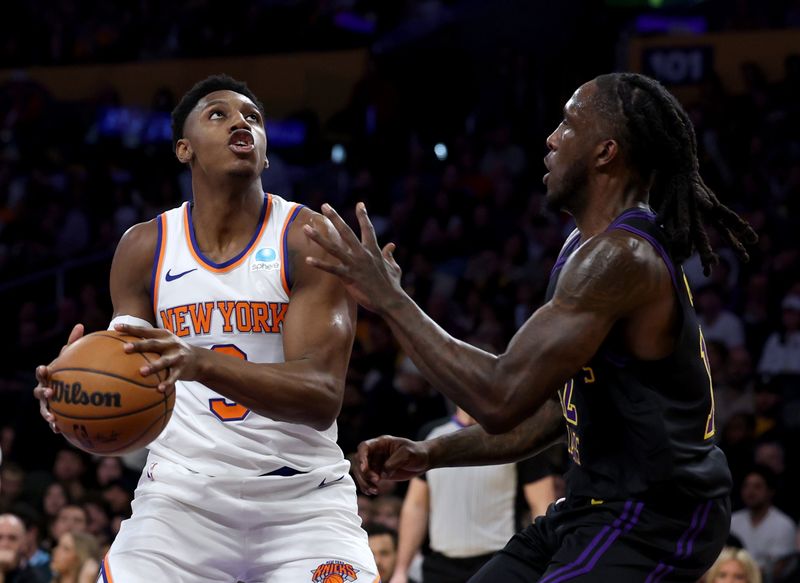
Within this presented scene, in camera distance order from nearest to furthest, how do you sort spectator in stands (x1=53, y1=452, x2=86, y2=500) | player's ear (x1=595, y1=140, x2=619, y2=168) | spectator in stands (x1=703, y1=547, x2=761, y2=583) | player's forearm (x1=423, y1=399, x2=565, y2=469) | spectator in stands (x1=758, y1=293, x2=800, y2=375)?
player's ear (x1=595, y1=140, x2=619, y2=168) < player's forearm (x1=423, y1=399, x2=565, y2=469) < spectator in stands (x1=703, y1=547, x2=761, y2=583) < spectator in stands (x1=758, y1=293, x2=800, y2=375) < spectator in stands (x1=53, y1=452, x2=86, y2=500)

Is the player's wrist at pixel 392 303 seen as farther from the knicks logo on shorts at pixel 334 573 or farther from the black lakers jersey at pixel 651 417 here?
the knicks logo on shorts at pixel 334 573

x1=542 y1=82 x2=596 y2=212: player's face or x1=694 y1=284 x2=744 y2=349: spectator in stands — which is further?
x1=694 y1=284 x2=744 y2=349: spectator in stands

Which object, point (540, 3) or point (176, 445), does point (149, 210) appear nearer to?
point (540, 3)

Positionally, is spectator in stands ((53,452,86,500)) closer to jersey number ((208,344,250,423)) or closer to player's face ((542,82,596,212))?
jersey number ((208,344,250,423))

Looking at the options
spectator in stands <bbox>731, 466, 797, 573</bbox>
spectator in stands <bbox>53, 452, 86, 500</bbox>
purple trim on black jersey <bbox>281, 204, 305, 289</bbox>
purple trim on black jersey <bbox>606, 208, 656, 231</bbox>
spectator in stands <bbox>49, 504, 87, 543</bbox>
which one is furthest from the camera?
spectator in stands <bbox>53, 452, 86, 500</bbox>

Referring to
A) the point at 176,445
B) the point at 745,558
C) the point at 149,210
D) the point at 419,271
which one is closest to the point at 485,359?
the point at 176,445

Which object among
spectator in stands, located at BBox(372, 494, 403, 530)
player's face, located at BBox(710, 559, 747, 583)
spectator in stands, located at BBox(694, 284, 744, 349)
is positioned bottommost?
spectator in stands, located at BBox(372, 494, 403, 530)

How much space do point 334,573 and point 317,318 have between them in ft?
2.66

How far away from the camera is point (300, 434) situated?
404 centimetres

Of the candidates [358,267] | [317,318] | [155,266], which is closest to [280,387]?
[317,318]

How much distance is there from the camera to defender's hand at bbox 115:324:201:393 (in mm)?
3355

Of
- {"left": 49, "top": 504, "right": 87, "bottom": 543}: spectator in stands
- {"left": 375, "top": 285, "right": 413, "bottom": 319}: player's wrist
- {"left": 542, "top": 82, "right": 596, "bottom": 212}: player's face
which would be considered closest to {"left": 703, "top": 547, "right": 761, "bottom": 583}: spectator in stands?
{"left": 542, "top": 82, "right": 596, "bottom": 212}: player's face

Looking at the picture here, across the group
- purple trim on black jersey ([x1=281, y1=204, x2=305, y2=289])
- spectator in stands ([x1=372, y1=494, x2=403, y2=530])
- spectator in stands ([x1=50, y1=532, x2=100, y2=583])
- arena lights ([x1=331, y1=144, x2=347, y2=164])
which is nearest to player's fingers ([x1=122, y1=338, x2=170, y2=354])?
purple trim on black jersey ([x1=281, y1=204, x2=305, y2=289])

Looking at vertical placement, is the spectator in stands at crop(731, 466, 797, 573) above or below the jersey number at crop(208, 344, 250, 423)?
below
